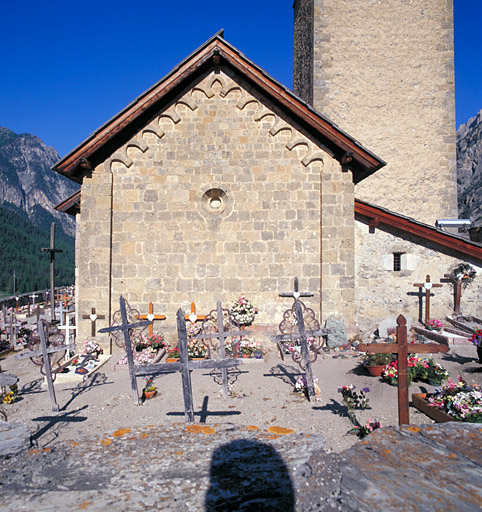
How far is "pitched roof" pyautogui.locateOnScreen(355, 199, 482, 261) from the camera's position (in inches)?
514

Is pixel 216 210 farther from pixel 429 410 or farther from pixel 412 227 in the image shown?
pixel 429 410

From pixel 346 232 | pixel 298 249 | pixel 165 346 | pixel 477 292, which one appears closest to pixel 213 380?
pixel 165 346

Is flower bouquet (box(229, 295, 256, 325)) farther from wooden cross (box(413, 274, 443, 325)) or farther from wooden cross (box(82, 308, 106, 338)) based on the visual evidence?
wooden cross (box(413, 274, 443, 325))

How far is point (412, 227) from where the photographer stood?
13.1 meters

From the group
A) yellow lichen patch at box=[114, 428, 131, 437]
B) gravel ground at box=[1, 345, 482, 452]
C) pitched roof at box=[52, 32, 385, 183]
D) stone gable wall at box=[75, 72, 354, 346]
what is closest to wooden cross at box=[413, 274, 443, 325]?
gravel ground at box=[1, 345, 482, 452]

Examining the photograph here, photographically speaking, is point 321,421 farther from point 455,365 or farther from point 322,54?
point 322,54

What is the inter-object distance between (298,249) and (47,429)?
8018 millimetres

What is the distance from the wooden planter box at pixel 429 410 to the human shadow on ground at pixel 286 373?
8.74 ft

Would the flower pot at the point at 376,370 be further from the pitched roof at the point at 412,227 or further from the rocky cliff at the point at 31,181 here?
the rocky cliff at the point at 31,181

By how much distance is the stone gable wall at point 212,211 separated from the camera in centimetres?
1227

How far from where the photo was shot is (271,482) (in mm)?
2225

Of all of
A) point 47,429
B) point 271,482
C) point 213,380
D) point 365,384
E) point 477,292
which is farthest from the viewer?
point 477,292

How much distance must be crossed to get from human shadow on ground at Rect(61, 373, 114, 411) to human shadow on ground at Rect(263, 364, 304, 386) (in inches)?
154

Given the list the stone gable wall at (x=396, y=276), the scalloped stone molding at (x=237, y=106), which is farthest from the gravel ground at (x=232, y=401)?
the scalloped stone molding at (x=237, y=106)
